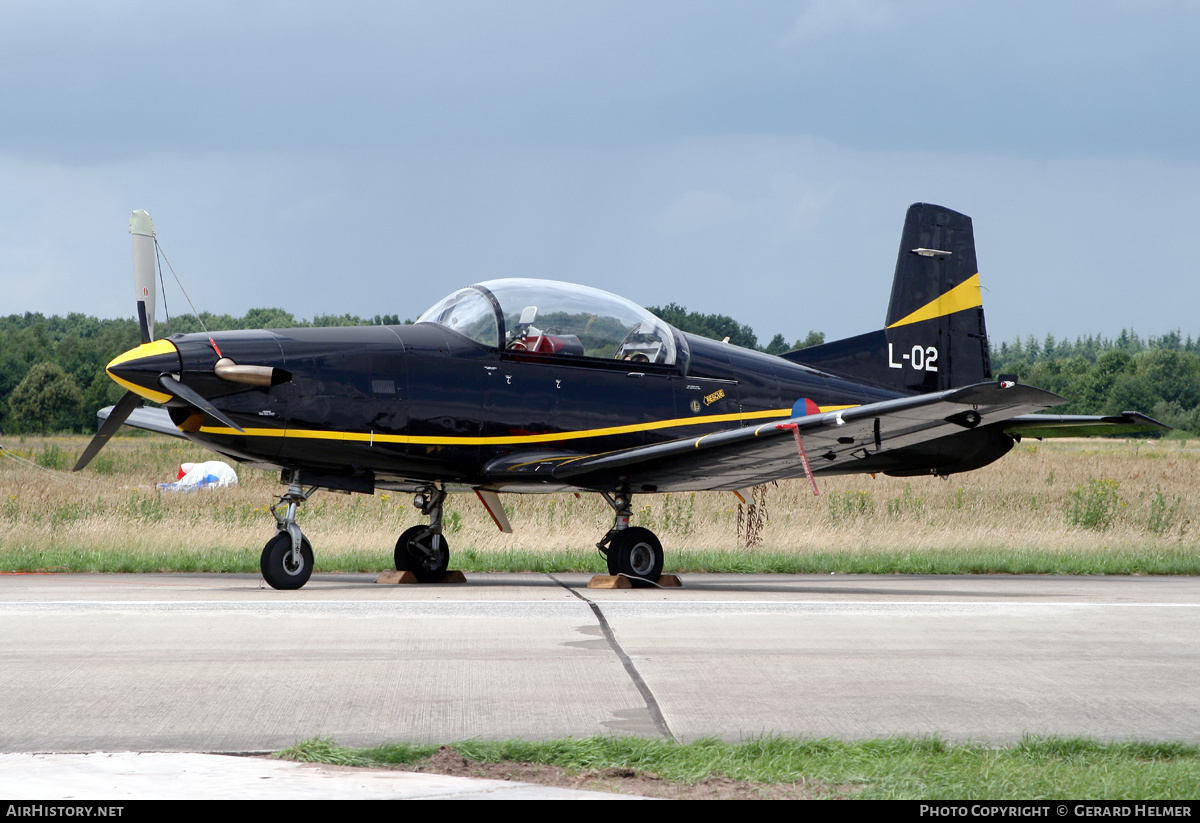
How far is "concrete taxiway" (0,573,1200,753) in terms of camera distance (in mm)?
4438

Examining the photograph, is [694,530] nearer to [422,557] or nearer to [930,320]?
[930,320]

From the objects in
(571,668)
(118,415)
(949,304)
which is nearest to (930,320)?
(949,304)

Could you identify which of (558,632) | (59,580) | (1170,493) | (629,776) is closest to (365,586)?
(59,580)

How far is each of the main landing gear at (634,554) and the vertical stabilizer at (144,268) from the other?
4859mm

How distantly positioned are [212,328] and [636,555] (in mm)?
72673

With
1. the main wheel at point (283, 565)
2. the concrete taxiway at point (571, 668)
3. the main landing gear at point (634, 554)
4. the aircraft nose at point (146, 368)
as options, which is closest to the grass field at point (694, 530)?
the main landing gear at point (634, 554)

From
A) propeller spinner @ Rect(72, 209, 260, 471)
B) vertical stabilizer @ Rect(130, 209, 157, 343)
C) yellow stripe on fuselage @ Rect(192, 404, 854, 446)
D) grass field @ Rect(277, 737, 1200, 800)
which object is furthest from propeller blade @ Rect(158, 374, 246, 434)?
grass field @ Rect(277, 737, 1200, 800)

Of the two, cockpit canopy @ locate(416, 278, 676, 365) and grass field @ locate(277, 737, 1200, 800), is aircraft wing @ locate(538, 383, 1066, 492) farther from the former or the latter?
grass field @ locate(277, 737, 1200, 800)

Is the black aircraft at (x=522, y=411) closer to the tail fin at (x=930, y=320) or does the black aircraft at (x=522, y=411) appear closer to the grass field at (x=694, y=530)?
the tail fin at (x=930, y=320)

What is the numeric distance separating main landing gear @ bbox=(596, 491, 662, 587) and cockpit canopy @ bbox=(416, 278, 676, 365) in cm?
162

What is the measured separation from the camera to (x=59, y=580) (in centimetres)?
1142

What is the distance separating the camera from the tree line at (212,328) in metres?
60.5
